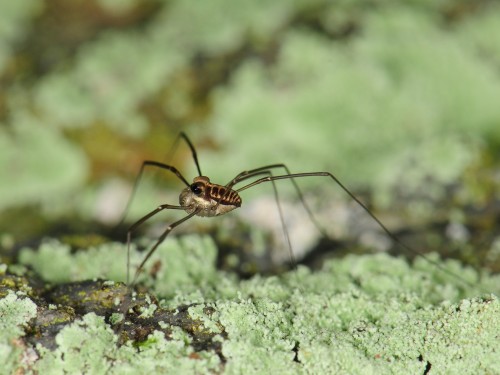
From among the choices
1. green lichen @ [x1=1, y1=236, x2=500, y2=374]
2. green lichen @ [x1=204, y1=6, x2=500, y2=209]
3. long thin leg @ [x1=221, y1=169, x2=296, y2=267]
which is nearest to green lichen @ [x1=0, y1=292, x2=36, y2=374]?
green lichen @ [x1=1, y1=236, x2=500, y2=374]

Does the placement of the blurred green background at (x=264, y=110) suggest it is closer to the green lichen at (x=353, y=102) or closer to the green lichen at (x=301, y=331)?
the green lichen at (x=353, y=102)

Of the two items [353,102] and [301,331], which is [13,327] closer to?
[301,331]

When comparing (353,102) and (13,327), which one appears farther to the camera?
(353,102)

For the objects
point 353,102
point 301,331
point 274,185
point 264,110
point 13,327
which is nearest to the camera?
point 13,327

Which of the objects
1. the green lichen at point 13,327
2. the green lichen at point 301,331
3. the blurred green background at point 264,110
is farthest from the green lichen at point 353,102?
the green lichen at point 13,327

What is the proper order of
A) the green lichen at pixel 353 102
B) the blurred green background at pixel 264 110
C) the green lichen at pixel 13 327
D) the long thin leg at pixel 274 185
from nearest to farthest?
the green lichen at pixel 13 327, the long thin leg at pixel 274 185, the blurred green background at pixel 264 110, the green lichen at pixel 353 102

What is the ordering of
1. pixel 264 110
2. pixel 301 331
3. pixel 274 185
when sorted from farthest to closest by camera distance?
pixel 264 110 → pixel 274 185 → pixel 301 331

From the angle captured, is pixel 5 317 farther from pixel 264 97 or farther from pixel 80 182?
pixel 264 97

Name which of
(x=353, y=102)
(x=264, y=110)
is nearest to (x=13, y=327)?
(x=264, y=110)
